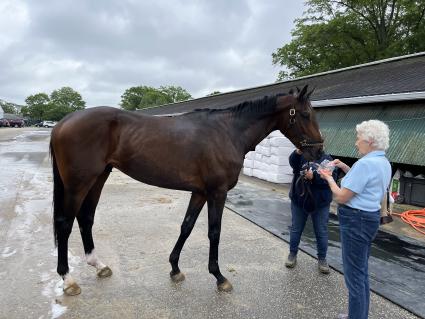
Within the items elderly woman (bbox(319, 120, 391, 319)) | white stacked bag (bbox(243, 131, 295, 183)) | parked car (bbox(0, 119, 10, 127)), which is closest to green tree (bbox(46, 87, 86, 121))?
parked car (bbox(0, 119, 10, 127))

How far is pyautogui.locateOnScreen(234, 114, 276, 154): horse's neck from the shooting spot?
3.46m

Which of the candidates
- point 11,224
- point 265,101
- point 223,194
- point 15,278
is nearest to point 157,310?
point 223,194

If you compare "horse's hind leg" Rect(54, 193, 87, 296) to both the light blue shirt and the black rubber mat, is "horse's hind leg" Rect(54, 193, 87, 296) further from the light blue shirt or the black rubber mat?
the black rubber mat

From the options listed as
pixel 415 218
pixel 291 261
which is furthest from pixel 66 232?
pixel 415 218

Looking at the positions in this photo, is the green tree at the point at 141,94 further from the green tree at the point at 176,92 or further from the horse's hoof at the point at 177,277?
the horse's hoof at the point at 177,277

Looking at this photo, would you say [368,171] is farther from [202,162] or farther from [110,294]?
[110,294]

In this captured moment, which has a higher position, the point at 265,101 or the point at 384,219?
the point at 265,101

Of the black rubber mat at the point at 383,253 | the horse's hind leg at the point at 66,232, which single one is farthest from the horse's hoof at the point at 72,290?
the black rubber mat at the point at 383,253

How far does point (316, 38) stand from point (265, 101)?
2720 centimetres

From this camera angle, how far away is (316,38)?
91.1ft

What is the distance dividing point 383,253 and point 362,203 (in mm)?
2317

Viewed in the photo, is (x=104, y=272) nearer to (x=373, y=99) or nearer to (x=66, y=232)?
(x=66, y=232)

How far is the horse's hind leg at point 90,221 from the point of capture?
135 inches

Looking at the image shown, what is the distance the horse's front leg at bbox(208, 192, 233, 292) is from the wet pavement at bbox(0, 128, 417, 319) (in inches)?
3.8
